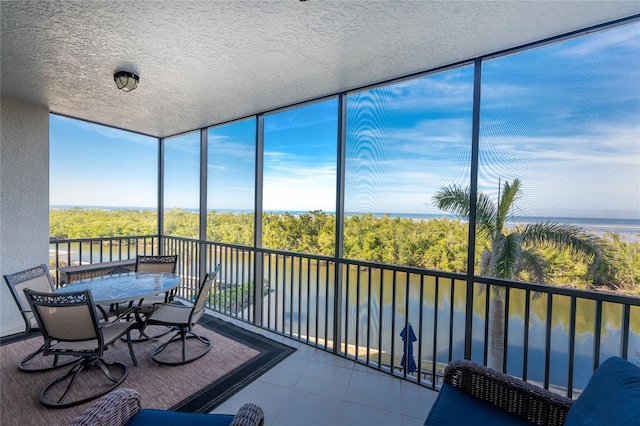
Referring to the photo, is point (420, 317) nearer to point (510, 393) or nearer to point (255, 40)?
point (510, 393)

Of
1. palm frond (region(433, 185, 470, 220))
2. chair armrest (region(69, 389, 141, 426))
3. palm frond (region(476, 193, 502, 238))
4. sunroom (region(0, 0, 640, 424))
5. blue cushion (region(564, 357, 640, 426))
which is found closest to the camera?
blue cushion (region(564, 357, 640, 426))

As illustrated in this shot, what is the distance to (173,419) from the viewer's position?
126 centimetres

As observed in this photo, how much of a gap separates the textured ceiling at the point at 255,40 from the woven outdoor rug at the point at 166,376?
104 inches

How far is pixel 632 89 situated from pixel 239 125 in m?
3.94

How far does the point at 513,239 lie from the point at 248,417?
2.15m

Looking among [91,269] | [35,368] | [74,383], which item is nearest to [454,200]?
[74,383]

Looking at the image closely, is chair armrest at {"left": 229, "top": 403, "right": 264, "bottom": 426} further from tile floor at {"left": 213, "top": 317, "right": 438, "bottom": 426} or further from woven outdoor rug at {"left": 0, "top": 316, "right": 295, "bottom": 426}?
woven outdoor rug at {"left": 0, "top": 316, "right": 295, "bottom": 426}

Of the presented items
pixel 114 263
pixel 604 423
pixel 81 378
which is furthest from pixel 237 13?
pixel 114 263

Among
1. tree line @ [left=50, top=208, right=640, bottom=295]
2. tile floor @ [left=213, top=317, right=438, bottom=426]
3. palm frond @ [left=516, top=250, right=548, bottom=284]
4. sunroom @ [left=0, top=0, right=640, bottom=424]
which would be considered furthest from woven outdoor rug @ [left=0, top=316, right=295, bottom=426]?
palm frond @ [left=516, top=250, right=548, bottom=284]

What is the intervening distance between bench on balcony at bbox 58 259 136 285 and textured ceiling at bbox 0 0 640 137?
7.23ft

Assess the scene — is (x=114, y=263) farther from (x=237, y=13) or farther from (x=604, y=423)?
(x=604, y=423)

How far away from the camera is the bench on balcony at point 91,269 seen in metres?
3.55

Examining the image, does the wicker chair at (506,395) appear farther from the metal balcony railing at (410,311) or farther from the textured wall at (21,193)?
the textured wall at (21,193)

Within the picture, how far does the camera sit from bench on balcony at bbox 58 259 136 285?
355cm
